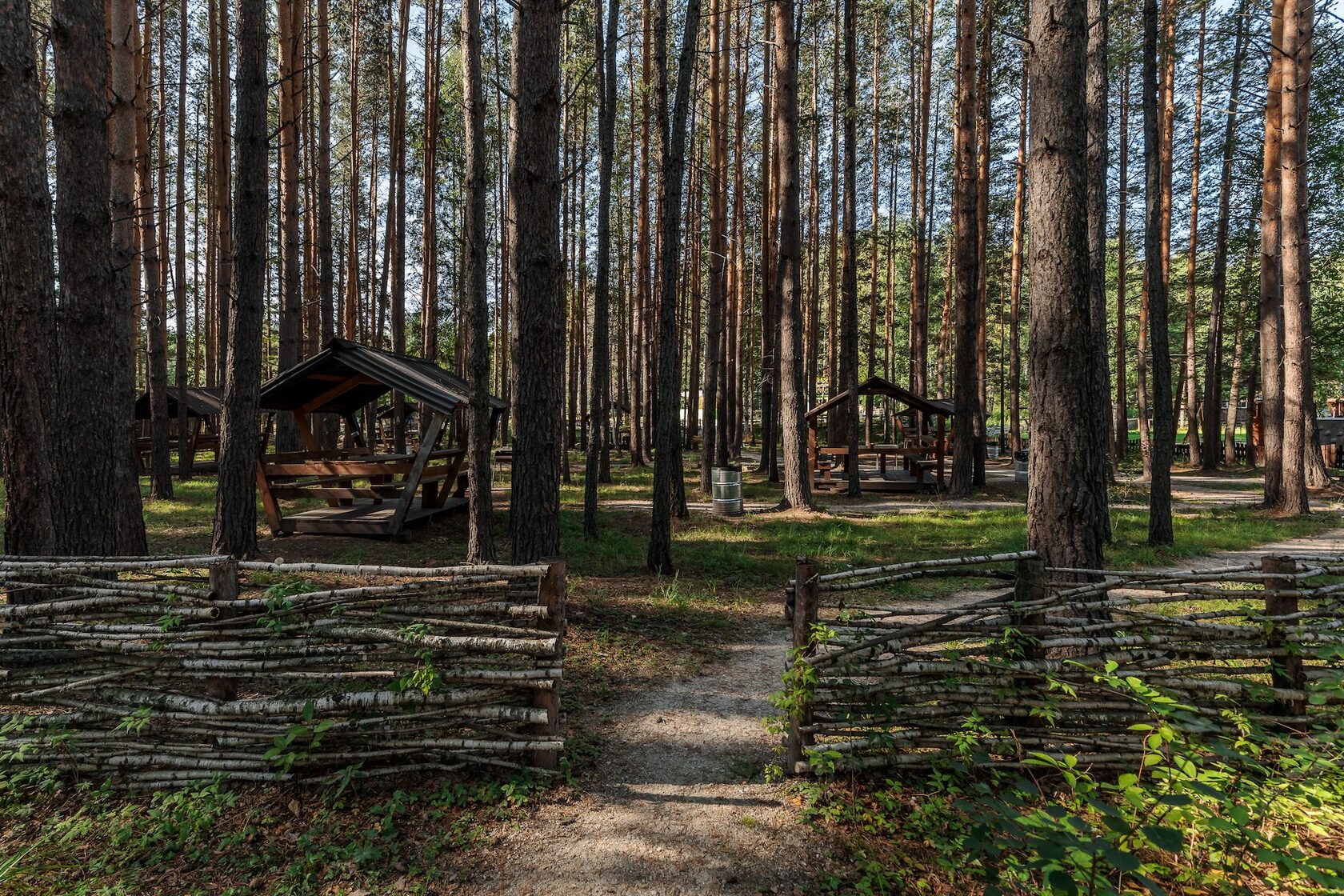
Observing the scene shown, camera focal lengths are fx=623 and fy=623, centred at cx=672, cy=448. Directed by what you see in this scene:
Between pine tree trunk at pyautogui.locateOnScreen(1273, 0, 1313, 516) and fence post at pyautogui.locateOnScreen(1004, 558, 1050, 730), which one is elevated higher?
pine tree trunk at pyautogui.locateOnScreen(1273, 0, 1313, 516)

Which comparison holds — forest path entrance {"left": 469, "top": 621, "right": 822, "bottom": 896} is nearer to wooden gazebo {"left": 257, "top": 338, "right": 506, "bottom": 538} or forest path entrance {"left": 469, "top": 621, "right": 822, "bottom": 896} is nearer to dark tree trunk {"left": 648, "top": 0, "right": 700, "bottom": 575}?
dark tree trunk {"left": 648, "top": 0, "right": 700, "bottom": 575}

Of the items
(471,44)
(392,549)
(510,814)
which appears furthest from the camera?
(392,549)

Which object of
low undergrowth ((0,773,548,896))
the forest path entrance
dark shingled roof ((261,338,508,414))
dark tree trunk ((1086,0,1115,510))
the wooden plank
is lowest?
the forest path entrance

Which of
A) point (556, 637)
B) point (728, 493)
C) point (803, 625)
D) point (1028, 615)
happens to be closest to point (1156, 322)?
point (728, 493)

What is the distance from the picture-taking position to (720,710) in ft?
13.8

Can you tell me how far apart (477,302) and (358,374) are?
13.5 ft

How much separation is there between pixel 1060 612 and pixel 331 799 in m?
4.02

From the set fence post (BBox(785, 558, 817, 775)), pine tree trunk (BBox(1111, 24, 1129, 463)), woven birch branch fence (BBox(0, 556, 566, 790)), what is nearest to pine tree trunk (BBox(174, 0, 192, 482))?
woven birch branch fence (BBox(0, 556, 566, 790))

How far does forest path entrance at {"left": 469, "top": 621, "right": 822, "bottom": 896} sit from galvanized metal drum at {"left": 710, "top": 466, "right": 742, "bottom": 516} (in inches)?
299

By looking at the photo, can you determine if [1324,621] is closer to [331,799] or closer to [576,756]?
[576,756]

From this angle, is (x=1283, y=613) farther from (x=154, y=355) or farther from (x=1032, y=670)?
(x=154, y=355)

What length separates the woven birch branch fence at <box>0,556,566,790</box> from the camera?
123 inches

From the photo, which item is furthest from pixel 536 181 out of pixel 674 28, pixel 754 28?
pixel 754 28

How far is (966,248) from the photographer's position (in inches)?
543
